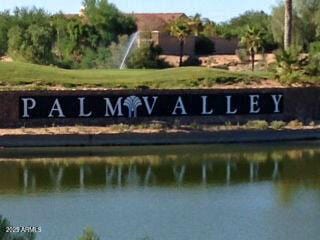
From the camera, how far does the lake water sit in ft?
76.1

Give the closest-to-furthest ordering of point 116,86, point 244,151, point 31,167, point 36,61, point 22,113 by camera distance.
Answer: point 31,167
point 244,151
point 22,113
point 116,86
point 36,61

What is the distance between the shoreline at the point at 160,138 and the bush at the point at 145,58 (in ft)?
77.4

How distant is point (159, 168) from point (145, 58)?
30882 mm

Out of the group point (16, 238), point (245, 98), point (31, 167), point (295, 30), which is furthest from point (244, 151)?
point (295, 30)

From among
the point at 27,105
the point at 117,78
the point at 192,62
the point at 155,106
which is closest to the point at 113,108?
the point at 155,106

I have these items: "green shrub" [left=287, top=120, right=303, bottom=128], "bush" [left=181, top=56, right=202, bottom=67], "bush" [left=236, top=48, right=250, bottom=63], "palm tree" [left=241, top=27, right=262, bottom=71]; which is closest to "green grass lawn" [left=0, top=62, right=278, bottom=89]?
"green shrub" [left=287, top=120, right=303, bottom=128]

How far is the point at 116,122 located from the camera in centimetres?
4181

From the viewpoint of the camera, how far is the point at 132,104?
4228 cm

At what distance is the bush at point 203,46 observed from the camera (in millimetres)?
80062

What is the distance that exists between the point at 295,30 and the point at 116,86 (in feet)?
108

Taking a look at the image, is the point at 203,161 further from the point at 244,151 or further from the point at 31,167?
the point at 31,167

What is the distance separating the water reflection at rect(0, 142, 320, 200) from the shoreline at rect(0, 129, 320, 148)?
96cm

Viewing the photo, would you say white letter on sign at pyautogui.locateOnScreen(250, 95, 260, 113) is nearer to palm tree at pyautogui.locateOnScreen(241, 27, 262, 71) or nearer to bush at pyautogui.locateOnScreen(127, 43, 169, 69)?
bush at pyautogui.locateOnScreen(127, 43, 169, 69)

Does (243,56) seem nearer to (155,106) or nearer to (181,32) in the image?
(181,32)
